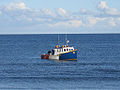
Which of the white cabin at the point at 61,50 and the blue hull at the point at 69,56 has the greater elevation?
the white cabin at the point at 61,50

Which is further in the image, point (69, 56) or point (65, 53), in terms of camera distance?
point (69, 56)

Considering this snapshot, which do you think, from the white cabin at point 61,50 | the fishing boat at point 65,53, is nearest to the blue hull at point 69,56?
the fishing boat at point 65,53

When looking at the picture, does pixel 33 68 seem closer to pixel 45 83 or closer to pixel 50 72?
pixel 50 72

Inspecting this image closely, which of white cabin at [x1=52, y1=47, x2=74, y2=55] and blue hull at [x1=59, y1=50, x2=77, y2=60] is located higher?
white cabin at [x1=52, y1=47, x2=74, y2=55]

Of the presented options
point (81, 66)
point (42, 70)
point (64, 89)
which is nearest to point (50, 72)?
point (42, 70)

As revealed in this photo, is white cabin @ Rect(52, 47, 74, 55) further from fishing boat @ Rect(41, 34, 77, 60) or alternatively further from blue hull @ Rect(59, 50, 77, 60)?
blue hull @ Rect(59, 50, 77, 60)

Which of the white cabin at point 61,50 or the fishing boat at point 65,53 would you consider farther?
the white cabin at point 61,50

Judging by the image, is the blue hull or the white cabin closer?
the blue hull

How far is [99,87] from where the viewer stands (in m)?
55.6

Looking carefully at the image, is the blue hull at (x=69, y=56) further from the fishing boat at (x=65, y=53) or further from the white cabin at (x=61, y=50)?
the white cabin at (x=61, y=50)

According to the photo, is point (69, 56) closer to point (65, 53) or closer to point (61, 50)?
point (65, 53)

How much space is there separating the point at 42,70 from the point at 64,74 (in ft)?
25.8

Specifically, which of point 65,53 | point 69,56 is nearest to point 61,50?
point 65,53

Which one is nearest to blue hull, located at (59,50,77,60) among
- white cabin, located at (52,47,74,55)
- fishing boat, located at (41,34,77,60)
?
fishing boat, located at (41,34,77,60)
